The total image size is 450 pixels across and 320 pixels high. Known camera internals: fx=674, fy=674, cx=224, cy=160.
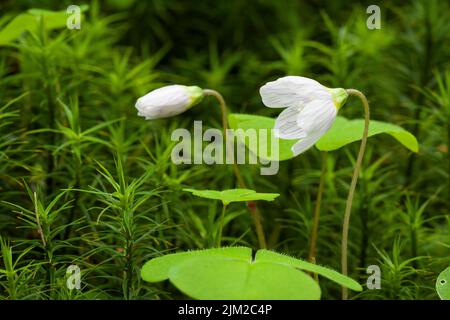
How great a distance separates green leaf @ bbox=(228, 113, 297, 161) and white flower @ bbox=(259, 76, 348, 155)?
0.14m

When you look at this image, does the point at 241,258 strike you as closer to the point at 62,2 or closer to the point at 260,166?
the point at 260,166

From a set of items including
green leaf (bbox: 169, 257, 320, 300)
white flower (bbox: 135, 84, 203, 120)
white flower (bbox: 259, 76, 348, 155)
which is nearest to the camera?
green leaf (bbox: 169, 257, 320, 300)

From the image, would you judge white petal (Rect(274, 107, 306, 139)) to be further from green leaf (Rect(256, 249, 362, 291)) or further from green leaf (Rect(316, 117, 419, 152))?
green leaf (Rect(256, 249, 362, 291))

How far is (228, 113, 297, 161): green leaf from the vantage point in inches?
65.2

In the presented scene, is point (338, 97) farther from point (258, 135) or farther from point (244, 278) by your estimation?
point (244, 278)

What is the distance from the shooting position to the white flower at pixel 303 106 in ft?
4.75

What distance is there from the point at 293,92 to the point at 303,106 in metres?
0.04

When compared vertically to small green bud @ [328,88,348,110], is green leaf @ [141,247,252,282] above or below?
below

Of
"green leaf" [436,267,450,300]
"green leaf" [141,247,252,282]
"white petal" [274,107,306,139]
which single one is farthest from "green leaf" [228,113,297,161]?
"green leaf" [436,267,450,300]

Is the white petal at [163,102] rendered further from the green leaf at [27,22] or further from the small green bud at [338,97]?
the green leaf at [27,22]

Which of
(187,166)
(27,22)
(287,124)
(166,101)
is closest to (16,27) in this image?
(27,22)

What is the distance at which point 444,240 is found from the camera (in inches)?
70.9

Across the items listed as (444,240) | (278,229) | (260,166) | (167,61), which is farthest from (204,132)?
(444,240)

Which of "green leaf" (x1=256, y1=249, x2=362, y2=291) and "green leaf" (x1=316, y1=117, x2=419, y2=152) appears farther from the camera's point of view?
"green leaf" (x1=316, y1=117, x2=419, y2=152)
